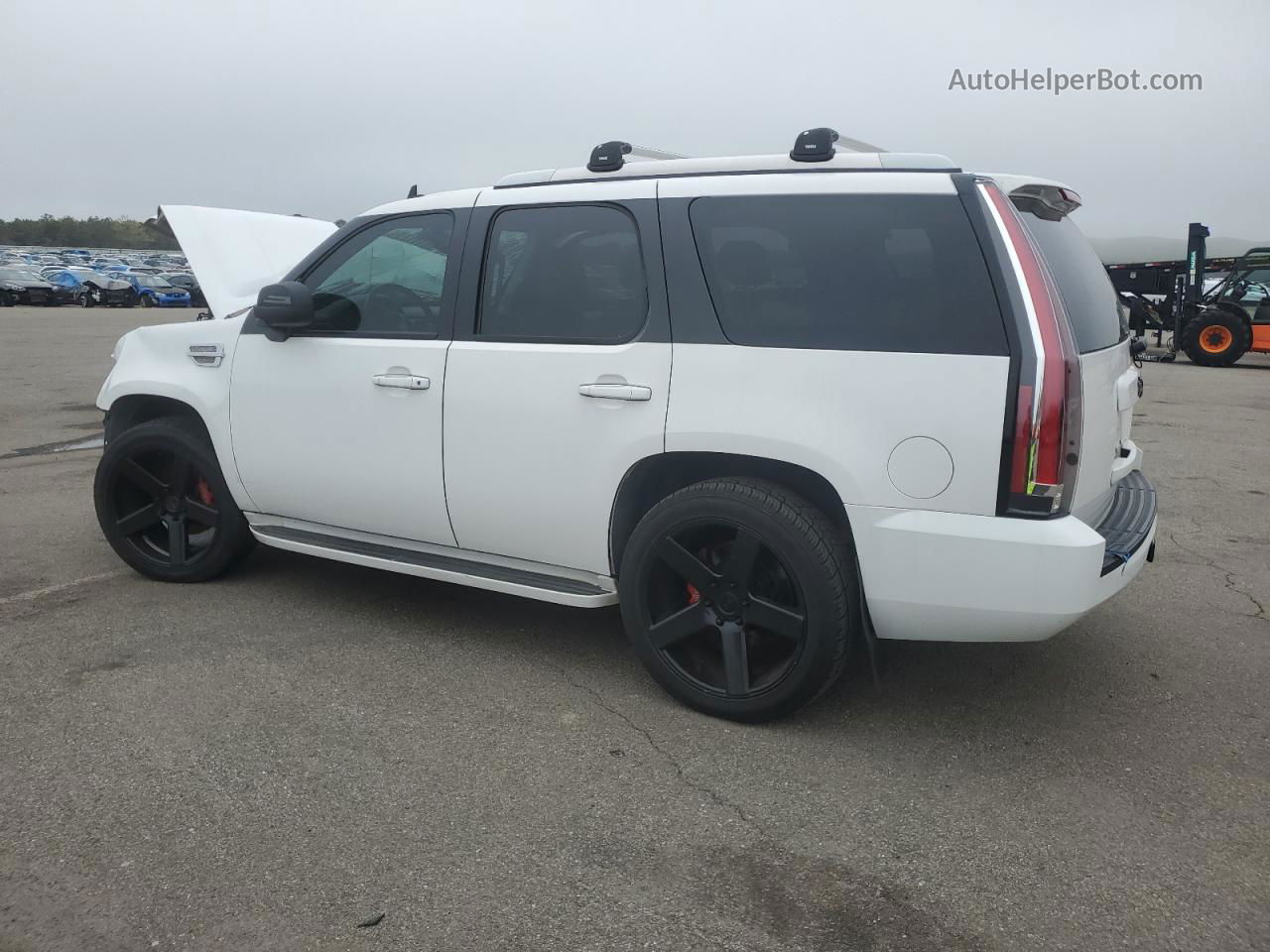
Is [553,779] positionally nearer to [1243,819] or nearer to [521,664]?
[521,664]

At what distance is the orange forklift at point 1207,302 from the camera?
18953 mm

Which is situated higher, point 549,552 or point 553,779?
point 549,552

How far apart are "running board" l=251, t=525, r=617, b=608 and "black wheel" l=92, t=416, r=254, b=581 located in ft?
0.97

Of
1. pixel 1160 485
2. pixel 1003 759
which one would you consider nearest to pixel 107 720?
pixel 1003 759

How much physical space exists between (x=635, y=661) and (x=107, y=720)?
6.02ft

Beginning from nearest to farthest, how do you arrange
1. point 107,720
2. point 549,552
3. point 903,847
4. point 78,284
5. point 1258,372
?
1. point 903,847
2. point 107,720
3. point 549,552
4. point 1258,372
5. point 78,284

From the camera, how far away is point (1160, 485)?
752 centimetres

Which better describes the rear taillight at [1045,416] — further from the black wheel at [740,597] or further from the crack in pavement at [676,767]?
the crack in pavement at [676,767]

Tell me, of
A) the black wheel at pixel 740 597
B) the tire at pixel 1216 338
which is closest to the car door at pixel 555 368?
the black wheel at pixel 740 597

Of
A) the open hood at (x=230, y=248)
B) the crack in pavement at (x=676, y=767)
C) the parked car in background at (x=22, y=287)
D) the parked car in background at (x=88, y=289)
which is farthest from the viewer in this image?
the parked car in background at (x=88, y=289)

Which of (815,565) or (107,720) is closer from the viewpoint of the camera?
(815,565)

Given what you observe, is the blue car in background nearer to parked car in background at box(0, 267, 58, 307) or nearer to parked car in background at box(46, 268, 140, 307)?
parked car in background at box(46, 268, 140, 307)

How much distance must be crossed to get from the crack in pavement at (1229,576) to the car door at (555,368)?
298 centimetres

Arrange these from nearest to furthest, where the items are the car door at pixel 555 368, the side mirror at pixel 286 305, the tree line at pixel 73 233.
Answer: the car door at pixel 555 368
the side mirror at pixel 286 305
the tree line at pixel 73 233
